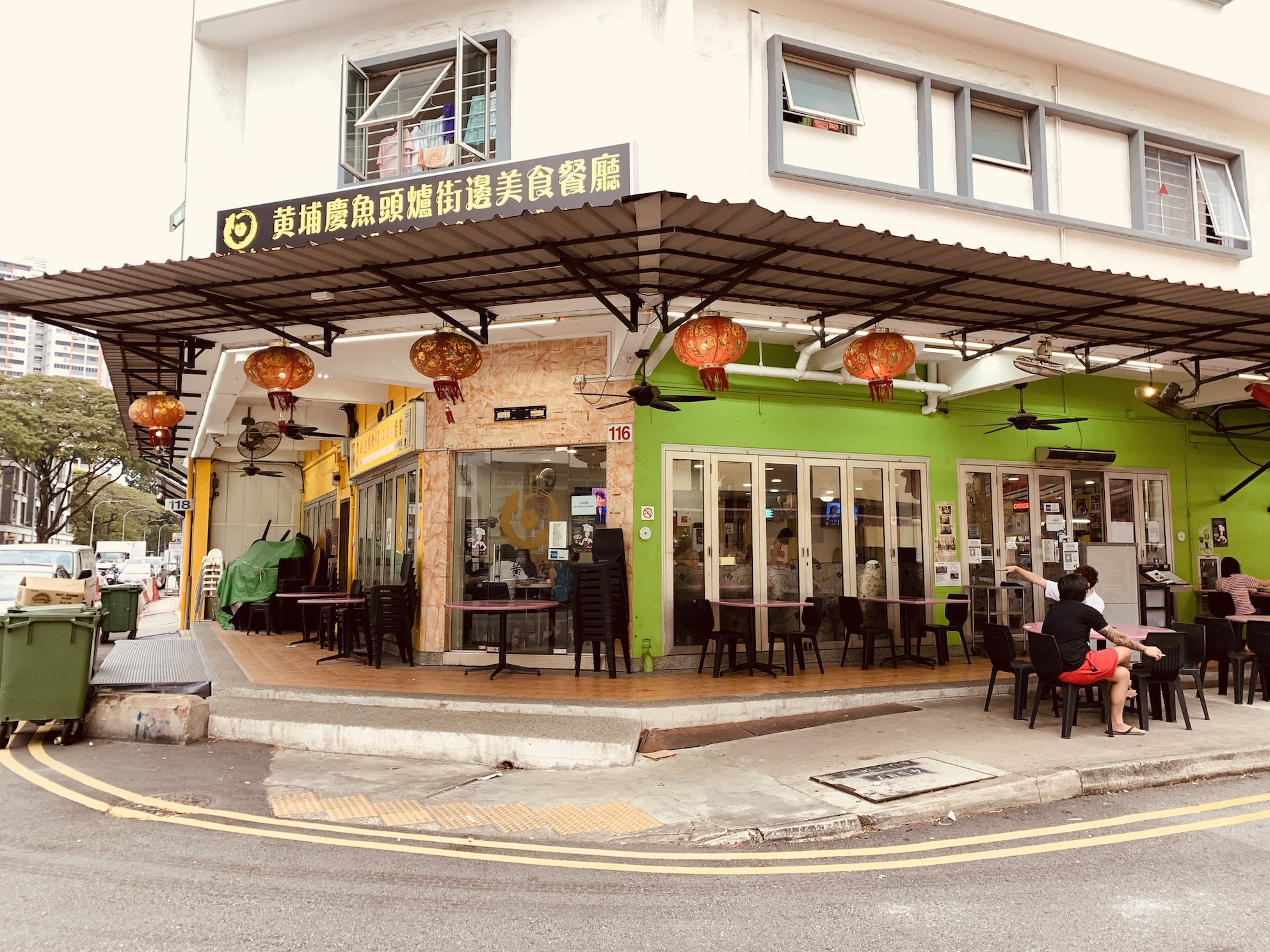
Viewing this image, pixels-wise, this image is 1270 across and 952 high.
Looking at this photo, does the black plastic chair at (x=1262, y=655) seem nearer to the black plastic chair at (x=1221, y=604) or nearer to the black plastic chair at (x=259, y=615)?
the black plastic chair at (x=1221, y=604)

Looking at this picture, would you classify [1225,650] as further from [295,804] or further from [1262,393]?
[295,804]

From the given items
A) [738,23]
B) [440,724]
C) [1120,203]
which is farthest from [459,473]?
[1120,203]

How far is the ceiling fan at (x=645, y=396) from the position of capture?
947cm

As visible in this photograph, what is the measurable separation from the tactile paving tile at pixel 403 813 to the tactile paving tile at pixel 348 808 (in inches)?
2.4

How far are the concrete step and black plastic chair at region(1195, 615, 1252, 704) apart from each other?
20.9 ft

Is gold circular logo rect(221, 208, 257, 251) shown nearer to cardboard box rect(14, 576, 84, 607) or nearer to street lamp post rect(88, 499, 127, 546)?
cardboard box rect(14, 576, 84, 607)

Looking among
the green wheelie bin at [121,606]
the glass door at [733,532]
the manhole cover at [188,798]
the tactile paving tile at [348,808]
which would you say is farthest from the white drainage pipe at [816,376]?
the green wheelie bin at [121,606]

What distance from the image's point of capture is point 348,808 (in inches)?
220

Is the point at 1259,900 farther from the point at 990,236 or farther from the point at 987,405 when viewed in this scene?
the point at 987,405

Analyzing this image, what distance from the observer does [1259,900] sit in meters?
3.96

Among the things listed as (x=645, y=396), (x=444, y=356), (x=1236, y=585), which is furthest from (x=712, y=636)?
(x=1236, y=585)

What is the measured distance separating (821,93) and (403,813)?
8.23 meters

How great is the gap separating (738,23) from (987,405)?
7218mm

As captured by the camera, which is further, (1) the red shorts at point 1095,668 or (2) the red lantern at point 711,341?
(1) the red shorts at point 1095,668
